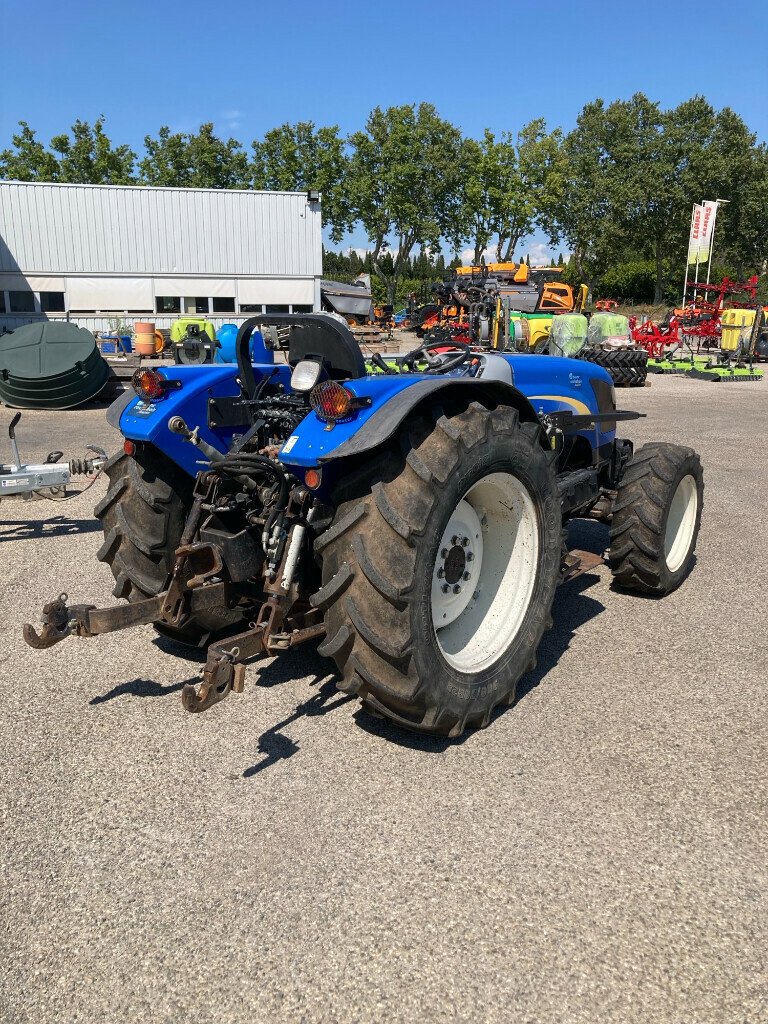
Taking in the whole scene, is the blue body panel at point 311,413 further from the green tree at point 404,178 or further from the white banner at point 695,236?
the green tree at point 404,178

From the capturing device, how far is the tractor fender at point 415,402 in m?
2.55

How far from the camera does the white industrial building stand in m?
22.7

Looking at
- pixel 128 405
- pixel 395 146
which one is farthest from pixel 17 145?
pixel 128 405

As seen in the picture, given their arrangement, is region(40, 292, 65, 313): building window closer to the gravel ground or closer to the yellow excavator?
the yellow excavator

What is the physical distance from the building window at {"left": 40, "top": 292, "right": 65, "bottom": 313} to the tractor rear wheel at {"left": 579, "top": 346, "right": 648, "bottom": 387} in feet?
52.7

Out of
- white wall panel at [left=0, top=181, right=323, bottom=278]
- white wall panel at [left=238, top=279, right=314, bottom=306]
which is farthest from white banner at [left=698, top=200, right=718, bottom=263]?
white wall panel at [left=238, top=279, right=314, bottom=306]

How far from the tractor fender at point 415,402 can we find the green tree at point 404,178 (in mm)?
50460

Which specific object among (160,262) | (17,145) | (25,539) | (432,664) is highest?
(17,145)

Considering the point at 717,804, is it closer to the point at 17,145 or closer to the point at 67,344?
the point at 67,344

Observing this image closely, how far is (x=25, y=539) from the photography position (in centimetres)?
569

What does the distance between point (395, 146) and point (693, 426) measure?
45391 mm

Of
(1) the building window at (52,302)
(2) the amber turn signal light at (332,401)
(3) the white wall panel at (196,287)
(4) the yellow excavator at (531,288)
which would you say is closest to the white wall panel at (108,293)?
(1) the building window at (52,302)

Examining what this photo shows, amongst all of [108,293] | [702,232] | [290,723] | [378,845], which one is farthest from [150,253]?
[378,845]

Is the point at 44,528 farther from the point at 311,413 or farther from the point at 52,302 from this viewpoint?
the point at 52,302
